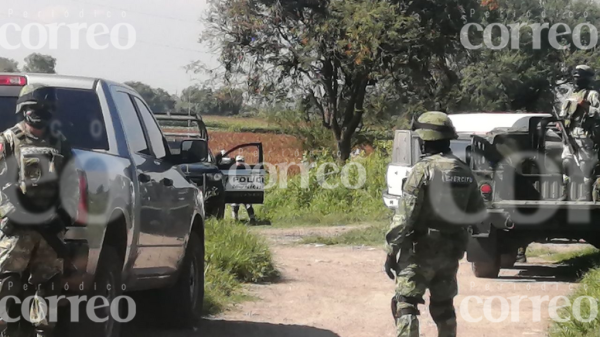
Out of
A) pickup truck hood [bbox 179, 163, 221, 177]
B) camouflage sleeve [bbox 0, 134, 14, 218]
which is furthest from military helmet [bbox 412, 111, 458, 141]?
pickup truck hood [bbox 179, 163, 221, 177]

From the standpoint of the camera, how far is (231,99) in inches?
1238

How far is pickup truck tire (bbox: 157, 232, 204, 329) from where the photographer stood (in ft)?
25.6

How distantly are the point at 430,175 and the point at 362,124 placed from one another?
2578 cm

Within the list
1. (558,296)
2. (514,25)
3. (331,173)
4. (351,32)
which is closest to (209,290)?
(558,296)

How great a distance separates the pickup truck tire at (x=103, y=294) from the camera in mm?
5625

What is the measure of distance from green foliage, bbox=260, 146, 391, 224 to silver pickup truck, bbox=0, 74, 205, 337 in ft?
44.6

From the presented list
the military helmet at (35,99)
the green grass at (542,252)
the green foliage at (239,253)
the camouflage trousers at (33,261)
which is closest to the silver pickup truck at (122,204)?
the camouflage trousers at (33,261)

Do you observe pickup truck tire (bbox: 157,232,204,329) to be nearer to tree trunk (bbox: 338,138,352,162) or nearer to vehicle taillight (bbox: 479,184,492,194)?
vehicle taillight (bbox: 479,184,492,194)

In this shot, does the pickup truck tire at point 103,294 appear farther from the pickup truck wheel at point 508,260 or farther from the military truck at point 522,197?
the pickup truck wheel at point 508,260

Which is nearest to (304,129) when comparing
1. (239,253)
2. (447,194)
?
(239,253)

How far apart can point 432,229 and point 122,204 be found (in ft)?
6.29

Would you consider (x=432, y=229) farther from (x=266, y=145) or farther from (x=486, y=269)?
(x=266, y=145)

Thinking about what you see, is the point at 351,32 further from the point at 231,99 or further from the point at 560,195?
the point at 560,195

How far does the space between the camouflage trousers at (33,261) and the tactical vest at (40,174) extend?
0.19 metres
